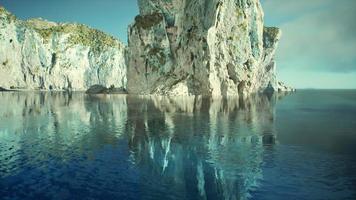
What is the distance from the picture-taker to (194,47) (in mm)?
155000

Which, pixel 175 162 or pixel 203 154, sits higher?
pixel 203 154

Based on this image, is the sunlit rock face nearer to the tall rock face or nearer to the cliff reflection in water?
the cliff reflection in water

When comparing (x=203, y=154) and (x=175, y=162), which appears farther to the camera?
(x=203, y=154)

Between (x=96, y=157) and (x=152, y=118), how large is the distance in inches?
1302

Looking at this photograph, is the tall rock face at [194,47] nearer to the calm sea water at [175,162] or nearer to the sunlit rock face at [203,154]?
the sunlit rock face at [203,154]

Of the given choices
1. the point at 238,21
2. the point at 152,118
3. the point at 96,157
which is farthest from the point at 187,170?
the point at 238,21

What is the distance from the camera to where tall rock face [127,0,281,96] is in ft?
500

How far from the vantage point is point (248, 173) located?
1150 inches

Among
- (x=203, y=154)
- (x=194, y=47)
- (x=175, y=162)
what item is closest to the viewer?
(x=175, y=162)

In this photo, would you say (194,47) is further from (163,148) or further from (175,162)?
(175,162)

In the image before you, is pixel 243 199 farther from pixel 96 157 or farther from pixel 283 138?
pixel 283 138

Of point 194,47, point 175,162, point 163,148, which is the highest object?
point 194,47

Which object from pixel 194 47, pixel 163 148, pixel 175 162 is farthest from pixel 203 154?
pixel 194 47

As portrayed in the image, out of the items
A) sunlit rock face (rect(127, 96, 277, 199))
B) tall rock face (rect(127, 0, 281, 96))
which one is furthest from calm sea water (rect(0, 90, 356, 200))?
tall rock face (rect(127, 0, 281, 96))
